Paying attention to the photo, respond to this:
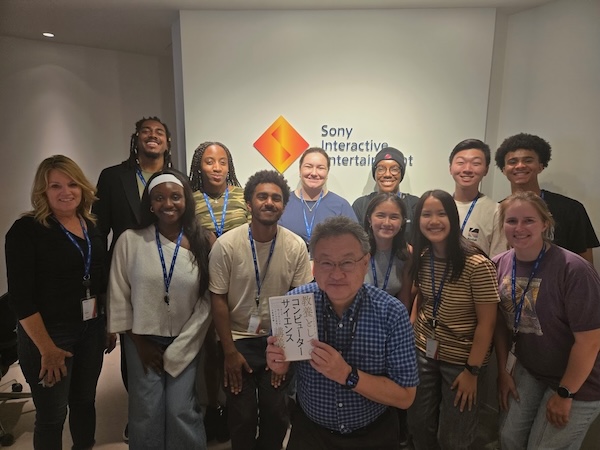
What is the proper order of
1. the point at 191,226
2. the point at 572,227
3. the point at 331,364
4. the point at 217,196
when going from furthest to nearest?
the point at 217,196, the point at 572,227, the point at 191,226, the point at 331,364

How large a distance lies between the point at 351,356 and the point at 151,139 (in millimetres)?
2065

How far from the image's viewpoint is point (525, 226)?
1.81 meters

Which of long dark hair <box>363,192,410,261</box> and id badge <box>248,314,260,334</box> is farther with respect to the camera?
long dark hair <box>363,192,410,261</box>

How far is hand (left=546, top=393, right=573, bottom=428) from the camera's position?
1.78 meters

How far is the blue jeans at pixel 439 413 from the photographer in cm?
201

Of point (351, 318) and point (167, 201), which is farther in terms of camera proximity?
point (167, 201)

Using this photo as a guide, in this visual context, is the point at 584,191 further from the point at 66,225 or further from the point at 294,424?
the point at 66,225

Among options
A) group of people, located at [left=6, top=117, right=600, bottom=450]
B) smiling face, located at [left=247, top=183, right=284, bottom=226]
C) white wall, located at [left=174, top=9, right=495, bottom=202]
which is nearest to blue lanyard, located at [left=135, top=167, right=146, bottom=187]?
group of people, located at [left=6, top=117, right=600, bottom=450]

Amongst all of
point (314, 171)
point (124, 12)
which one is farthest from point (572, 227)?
point (124, 12)

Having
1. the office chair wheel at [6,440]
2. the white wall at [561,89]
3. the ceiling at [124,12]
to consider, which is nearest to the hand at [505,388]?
the white wall at [561,89]

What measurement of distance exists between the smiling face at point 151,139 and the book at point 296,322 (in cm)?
179

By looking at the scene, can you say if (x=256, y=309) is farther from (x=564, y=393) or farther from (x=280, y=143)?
(x=280, y=143)

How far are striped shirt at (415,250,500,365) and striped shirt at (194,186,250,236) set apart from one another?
1.23m

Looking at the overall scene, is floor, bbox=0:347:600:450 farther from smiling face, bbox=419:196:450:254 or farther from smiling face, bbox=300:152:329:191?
smiling face, bbox=300:152:329:191
